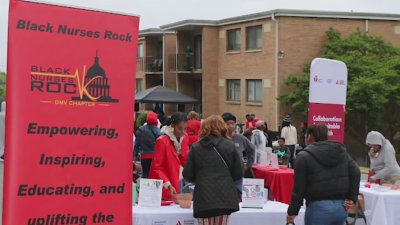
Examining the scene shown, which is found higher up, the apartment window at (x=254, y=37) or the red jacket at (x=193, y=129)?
the apartment window at (x=254, y=37)

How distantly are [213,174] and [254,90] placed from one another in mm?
24000

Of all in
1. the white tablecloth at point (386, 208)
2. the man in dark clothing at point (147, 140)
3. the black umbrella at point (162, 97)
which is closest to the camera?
the white tablecloth at point (386, 208)

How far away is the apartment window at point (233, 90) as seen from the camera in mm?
31470

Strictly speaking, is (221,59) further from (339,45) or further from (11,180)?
(11,180)

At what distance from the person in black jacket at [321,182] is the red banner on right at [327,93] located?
3.45 metres

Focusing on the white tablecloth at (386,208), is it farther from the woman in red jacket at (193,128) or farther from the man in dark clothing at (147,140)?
the man in dark clothing at (147,140)

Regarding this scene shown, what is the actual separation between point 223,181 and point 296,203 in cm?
71

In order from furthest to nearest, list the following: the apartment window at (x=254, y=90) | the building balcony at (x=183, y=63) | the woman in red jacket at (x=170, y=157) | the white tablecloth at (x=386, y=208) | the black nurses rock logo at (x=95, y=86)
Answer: the building balcony at (x=183, y=63) → the apartment window at (x=254, y=90) → the white tablecloth at (x=386, y=208) → the woman in red jacket at (x=170, y=157) → the black nurses rock logo at (x=95, y=86)

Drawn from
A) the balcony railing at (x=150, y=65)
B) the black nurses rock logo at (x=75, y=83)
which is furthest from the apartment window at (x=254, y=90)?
the black nurses rock logo at (x=75, y=83)

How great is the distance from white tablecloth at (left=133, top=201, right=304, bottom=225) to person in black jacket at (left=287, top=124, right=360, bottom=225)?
0.65 m

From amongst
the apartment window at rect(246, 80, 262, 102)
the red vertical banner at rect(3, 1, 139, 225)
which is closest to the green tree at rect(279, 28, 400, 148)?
the apartment window at rect(246, 80, 262, 102)

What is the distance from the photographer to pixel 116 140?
5.05 metres

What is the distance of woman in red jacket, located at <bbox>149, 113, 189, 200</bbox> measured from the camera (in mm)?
6629

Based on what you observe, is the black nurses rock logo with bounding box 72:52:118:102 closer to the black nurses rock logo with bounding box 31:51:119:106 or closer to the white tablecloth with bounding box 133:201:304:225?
the black nurses rock logo with bounding box 31:51:119:106
